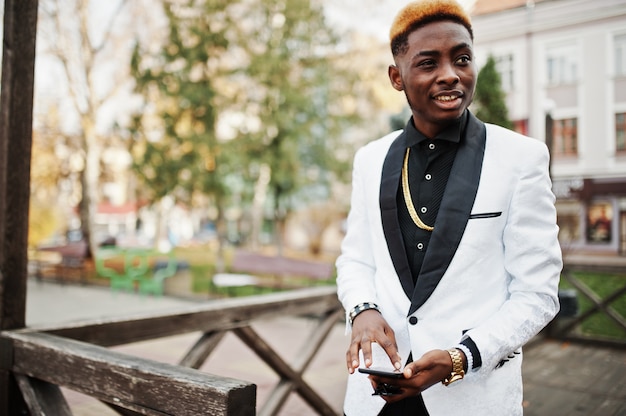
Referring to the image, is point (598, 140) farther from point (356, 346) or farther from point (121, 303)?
point (121, 303)

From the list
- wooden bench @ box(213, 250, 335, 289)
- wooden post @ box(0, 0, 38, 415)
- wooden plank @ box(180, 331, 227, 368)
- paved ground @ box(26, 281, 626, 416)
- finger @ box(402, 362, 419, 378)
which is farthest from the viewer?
wooden bench @ box(213, 250, 335, 289)

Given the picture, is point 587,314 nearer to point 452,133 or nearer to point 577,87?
point 577,87

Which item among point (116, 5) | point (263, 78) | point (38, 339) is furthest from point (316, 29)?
point (38, 339)

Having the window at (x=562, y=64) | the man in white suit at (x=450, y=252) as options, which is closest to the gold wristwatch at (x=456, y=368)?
the man in white suit at (x=450, y=252)

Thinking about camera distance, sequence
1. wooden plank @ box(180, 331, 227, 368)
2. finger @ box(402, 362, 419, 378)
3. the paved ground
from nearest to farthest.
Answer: finger @ box(402, 362, 419, 378), wooden plank @ box(180, 331, 227, 368), the paved ground

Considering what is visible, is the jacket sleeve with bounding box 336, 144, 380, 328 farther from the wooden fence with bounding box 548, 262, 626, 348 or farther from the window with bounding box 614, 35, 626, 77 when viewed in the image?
the wooden fence with bounding box 548, 262, 626, 348

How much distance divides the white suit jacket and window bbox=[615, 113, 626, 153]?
3037 millimetres

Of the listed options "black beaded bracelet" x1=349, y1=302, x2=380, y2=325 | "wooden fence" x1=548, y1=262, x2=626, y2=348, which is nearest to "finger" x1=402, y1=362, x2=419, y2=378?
"black beaded bracelet" x1=349, y1=302, x2=380, y2=325

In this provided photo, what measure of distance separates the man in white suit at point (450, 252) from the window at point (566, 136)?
375 centimetres

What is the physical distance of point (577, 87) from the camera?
4484mm

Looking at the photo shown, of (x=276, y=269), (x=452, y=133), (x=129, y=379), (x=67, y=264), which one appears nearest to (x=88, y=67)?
(x=67, y=264)

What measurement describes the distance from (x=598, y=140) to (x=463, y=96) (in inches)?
130

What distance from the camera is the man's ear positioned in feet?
4.80

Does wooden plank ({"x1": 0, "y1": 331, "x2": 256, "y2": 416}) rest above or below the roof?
below
